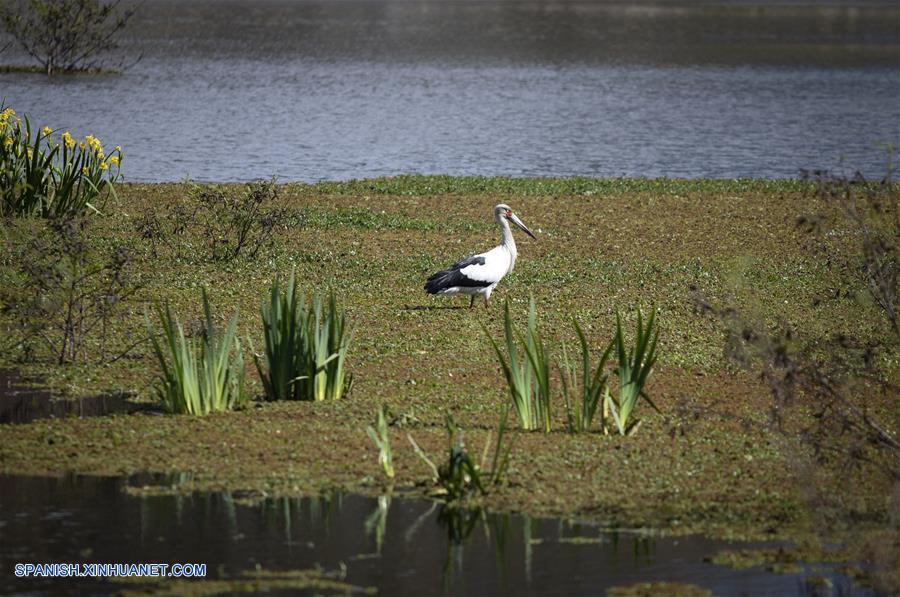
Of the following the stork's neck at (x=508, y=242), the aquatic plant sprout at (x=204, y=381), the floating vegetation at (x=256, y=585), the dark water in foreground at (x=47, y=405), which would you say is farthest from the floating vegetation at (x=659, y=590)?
the stork's neck at (x=508, y=242)

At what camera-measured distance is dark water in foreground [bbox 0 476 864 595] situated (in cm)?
775

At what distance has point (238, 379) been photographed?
35.0 feet

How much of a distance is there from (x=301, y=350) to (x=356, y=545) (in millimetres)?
2690

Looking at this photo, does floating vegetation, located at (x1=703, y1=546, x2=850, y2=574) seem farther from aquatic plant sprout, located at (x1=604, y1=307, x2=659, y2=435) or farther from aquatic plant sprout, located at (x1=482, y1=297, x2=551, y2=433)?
aquatic plant sprout, located at (x1=482, y1=297, x2=551, y2=433)

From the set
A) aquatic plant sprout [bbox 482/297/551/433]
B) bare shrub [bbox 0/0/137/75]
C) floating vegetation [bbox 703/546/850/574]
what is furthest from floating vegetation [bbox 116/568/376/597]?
bare shrub [bbox 0/0/137/75]

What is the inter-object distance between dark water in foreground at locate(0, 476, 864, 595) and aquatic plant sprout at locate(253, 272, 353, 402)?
1.75m

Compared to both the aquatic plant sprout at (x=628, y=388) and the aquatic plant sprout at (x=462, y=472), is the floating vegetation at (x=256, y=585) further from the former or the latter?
the aquatic plant sprout at (x=628, y=388)

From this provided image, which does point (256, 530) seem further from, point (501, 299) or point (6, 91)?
point (6, 91)

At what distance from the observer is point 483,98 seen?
4616 cm

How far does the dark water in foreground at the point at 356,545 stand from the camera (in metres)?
7.75

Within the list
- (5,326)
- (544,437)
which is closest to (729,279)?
(544,437)

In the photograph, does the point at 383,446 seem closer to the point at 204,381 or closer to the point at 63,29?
the point at 204,381

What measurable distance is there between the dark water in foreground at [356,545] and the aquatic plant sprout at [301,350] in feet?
5.75

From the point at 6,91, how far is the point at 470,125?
1381 centimetres
